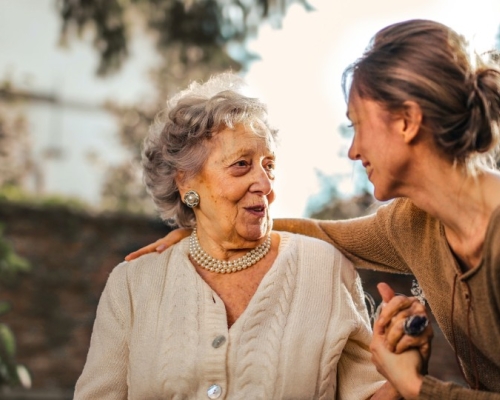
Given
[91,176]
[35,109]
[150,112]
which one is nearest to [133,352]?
[150,112]

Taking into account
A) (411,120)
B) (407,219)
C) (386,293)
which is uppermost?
(411,120)

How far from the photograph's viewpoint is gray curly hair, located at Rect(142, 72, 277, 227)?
9.51 feet

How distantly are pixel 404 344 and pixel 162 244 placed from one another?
113 centimetres

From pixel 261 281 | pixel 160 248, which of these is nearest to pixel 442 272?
pixel 261 281

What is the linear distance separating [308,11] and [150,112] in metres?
4.30

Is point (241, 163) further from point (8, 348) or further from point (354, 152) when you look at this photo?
point (8, 348)

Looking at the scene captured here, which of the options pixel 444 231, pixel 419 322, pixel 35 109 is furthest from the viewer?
pixel 35 109

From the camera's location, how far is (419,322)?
226 cm

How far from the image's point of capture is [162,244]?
10.1ft

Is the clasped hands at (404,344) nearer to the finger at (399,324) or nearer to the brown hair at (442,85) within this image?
the finger at (399,324)

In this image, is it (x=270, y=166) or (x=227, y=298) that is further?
(x=270, y=166)

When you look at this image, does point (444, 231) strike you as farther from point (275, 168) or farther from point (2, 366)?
point (2, 366)

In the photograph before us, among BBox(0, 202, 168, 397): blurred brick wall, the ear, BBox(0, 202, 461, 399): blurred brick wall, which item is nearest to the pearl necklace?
the ear

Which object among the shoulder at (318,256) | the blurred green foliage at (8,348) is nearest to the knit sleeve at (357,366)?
the shoulder at (318,256)
